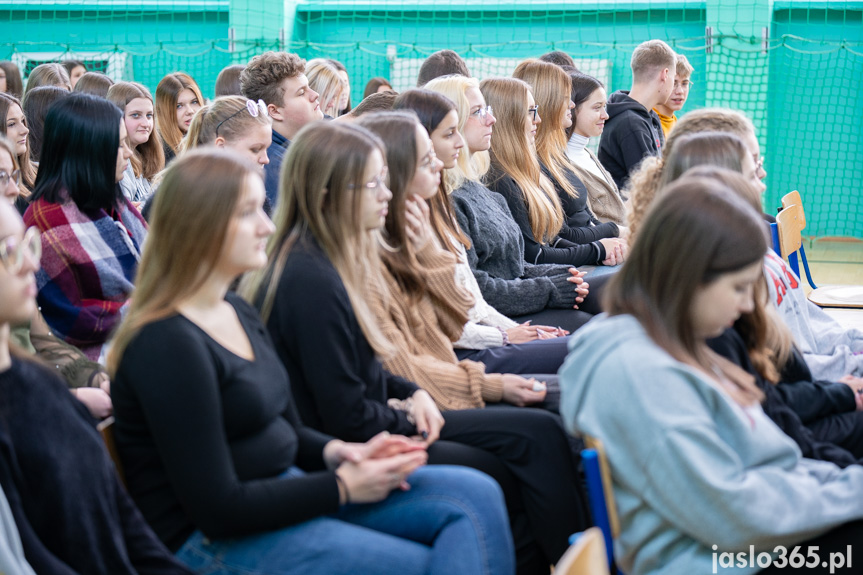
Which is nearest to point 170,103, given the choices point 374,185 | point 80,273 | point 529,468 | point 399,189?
point 80,273

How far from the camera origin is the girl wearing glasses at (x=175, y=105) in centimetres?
486

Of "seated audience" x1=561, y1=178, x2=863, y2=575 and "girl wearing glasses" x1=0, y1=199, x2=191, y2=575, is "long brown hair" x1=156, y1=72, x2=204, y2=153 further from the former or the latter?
"seated audience" x1=561, y1=178, x2=863, y2=575

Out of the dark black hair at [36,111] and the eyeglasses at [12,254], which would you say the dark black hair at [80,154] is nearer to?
the eyeglasses at [12,254]

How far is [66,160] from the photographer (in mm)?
2484

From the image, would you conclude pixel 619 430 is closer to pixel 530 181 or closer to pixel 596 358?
pixel 596 358

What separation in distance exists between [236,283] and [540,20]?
7.25m

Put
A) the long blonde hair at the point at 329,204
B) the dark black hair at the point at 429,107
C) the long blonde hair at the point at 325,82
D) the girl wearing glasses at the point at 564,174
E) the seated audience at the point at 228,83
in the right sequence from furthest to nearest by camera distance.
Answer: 1. the seated audience at the point at 228,83
2. the long blonde hair at the point at 325,82
3. the girl wearing glasses at the point at 564,174
4. the dark black hair at the point at 429,107
5. the long blonde hair at the point at 329,204

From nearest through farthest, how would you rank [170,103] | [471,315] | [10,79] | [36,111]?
[471,315] → [36,111] → [170,103] → [10,79]

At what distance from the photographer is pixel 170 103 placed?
4879 mm

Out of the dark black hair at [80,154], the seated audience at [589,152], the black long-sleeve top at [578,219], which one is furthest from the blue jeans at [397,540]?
the seated audience at [589,152]

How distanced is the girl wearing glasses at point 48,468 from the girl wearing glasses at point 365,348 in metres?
0.52

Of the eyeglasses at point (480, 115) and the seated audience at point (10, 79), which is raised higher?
the eyeglasses at point (480, 115)

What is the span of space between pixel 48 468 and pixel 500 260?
2.00 metres

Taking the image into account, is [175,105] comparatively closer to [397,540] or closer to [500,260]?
[500,260]
